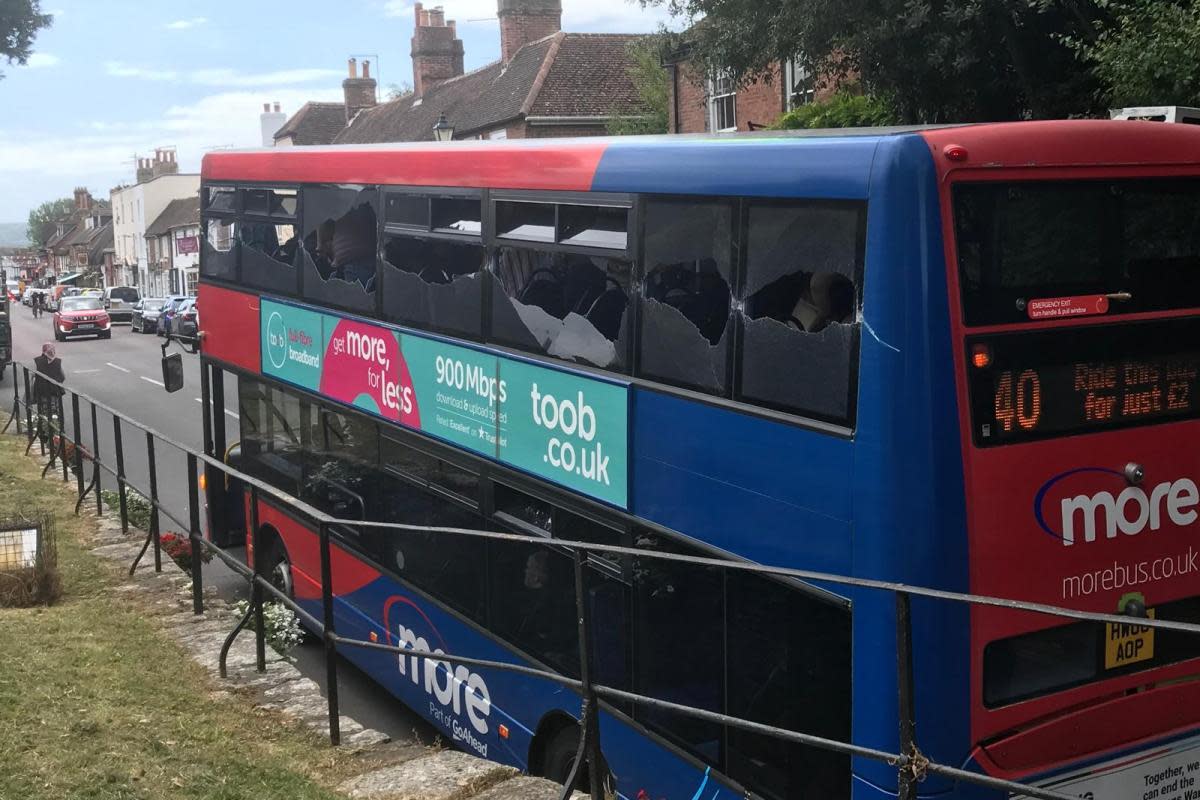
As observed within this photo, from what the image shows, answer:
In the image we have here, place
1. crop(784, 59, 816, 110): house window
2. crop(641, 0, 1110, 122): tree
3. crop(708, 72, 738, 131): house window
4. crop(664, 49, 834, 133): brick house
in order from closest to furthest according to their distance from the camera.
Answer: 1. crop(641, 0, 1110, 122): tree
2. crop(784, 59, 816, 110): house window
3. crop(664, 49, 834, 133): brick house
4. crop(708, 72, 738, 131): house window

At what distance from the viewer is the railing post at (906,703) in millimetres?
3520

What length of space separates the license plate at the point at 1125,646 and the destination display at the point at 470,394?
2.23 m

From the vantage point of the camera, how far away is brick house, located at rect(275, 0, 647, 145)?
3962 centimetres

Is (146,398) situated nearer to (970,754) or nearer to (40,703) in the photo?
(40,703)

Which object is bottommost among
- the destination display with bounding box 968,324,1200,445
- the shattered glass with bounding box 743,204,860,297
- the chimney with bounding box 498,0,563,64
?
the destination display with bounding box 968,324,1200,445

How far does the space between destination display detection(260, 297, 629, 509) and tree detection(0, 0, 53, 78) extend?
1081 inches

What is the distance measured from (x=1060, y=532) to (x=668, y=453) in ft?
5.89

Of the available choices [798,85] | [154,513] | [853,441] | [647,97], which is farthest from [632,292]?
[647,97]

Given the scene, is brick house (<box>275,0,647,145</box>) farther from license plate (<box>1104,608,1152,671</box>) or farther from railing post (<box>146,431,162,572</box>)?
license plate (<box>1104,608,1152,671</box>)

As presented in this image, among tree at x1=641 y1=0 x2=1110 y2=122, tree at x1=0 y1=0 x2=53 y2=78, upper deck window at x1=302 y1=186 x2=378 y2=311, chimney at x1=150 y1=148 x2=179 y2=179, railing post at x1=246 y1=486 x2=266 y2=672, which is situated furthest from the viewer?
chimney at x1=150 y1=148 x2=179 y2=179

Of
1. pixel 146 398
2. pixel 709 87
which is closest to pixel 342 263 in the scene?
pixel 709 87

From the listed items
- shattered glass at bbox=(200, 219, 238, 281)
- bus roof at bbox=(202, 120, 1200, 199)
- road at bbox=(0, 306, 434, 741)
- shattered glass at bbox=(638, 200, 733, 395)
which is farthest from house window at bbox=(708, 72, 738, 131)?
shattered glass at bbox=(638, 200, 733, 395)

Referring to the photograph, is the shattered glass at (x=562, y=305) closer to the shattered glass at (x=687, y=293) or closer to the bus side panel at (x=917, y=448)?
the shattered glass at (x=687, y=293)

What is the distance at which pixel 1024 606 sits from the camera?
2.99 m
